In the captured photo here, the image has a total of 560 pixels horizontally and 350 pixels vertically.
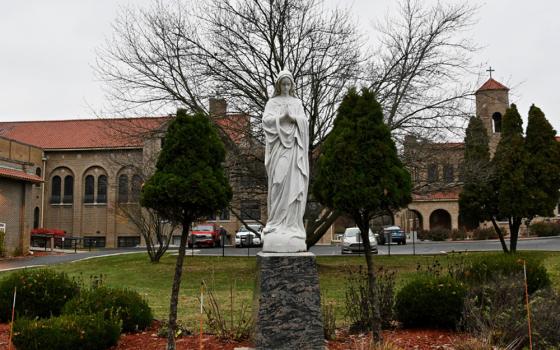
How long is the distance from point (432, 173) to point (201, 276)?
8.78 m

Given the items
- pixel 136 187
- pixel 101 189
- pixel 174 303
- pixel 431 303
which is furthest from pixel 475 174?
pixel 101 189

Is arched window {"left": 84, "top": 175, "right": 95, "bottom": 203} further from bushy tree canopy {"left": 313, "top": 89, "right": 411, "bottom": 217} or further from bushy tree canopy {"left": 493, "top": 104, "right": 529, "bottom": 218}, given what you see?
bushy tree canopy {"left": 313, "top": 89, "right": 411, "bottom": 217}

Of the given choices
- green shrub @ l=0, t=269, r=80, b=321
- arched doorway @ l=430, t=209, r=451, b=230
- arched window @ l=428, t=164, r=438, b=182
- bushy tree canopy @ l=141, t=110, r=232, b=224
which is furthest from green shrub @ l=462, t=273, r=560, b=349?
arched doorway @ l=430, t=209, r=451, b=230

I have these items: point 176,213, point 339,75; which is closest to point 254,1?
point 339,75

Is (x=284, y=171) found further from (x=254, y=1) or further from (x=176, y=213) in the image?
(x=254, y=1)

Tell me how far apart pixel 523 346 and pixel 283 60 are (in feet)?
38.7

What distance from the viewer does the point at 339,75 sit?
16.4 metres

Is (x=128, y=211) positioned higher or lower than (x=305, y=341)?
higher

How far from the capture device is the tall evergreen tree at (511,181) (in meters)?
20.7

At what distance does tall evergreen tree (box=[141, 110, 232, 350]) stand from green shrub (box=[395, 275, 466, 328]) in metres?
3.40

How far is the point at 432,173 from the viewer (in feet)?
59.9

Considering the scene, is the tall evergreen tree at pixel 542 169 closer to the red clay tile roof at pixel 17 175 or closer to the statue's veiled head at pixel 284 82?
the statue's veiled head at pixel 284 82

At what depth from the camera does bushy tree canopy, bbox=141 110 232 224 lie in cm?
726

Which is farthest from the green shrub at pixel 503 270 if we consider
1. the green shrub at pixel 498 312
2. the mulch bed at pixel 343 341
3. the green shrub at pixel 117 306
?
the green shrub at pixel 117 306
